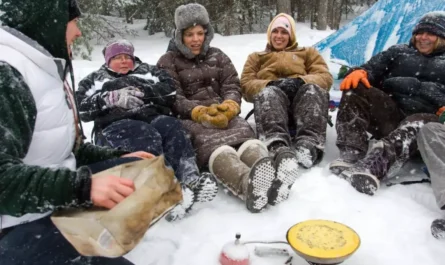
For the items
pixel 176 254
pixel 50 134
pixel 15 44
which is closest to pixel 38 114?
pixel 50 134

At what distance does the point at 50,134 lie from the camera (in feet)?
5.10

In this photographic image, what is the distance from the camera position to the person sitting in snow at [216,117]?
2629 mm

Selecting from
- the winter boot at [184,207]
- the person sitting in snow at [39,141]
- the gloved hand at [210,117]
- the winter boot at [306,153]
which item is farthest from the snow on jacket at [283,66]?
the person sitting in snow at [39,141]

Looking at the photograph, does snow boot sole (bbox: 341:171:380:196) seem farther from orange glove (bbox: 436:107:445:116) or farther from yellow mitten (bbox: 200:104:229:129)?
yellow mitten (bbox: 200:104:229:129)

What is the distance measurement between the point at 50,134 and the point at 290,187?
5.54ft

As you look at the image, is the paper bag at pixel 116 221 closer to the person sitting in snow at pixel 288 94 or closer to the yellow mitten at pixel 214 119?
the person sitting in snow at pixel 288 94

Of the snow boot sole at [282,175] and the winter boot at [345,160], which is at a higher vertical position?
the snow boot sole at [282,175]

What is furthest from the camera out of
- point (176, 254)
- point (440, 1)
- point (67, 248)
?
point (440, 1)

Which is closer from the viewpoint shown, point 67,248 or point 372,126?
point 67,248

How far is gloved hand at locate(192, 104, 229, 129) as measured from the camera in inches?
126

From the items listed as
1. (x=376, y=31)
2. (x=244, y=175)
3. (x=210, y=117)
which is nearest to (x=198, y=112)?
(x=210, y=117)

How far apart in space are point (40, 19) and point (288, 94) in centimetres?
253

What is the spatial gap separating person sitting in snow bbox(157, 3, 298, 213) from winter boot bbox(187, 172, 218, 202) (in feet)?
0.67

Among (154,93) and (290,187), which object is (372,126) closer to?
(290,187)
